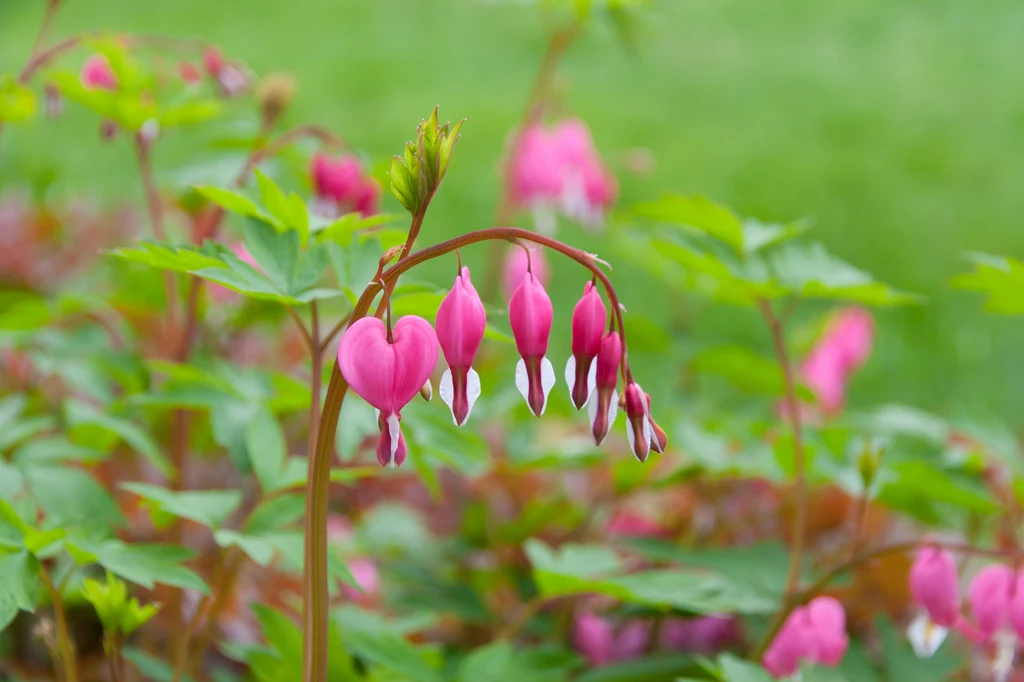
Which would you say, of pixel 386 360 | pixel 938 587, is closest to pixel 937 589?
pixel 938 587

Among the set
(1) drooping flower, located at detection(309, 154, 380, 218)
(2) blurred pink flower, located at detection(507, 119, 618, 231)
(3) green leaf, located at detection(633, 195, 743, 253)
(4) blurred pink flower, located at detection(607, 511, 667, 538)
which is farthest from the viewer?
(2) blurred pink flower, located at detection(507, 119, 618, 231)

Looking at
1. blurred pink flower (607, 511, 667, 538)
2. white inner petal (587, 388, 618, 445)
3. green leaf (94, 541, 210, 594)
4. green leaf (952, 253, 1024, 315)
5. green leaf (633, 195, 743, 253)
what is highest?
green leaf (633, 195, 743, 253)

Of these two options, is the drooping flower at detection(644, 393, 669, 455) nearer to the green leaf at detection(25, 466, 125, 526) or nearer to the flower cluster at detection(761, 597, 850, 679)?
the flower cluster at detection(761, 597, 850, 679)

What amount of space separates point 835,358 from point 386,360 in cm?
179

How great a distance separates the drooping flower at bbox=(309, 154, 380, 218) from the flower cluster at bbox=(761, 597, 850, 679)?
0.89m

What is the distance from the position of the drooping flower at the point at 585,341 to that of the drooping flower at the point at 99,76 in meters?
1.11

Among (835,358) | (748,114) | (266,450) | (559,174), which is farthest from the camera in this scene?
(748,114)

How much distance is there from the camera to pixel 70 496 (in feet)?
4.05

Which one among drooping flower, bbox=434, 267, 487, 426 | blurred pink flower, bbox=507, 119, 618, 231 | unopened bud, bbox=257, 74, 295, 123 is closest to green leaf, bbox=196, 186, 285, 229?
drooping flower, bbox=434, 267, 487, 426

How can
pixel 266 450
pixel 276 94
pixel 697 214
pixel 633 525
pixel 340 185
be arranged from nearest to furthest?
pixel 266 450
pixel 697 214
pixel 340 185
pixel 276 94
pixel 633 525

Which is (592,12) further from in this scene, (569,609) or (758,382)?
(569,609)

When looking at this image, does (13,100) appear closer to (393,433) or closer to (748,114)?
(393,433)

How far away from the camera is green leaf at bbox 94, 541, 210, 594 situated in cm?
99

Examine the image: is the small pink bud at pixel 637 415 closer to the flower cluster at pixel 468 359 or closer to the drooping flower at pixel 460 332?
the flower cluster at pixel 468 359
